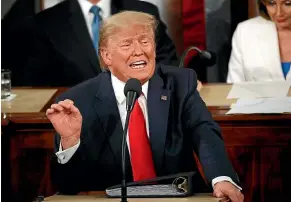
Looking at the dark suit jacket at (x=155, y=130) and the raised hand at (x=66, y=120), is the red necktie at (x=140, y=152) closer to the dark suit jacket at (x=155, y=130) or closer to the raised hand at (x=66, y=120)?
the dark suit jacket at (x=155, y=130)

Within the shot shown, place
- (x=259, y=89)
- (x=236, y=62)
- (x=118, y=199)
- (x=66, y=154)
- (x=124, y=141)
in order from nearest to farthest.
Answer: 1. (x=124, y=141)
2. (x=118, y=199)
3. (x=66, y=154)
4. (x=259, y=89)
5. (x=236, y=62)

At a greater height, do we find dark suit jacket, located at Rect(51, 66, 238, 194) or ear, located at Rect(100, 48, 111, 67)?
ear, located at Rect(100, 48, 111, 67)

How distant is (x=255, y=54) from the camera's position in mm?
4398

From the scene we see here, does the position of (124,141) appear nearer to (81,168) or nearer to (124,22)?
(81,168)

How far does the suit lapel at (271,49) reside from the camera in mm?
4309

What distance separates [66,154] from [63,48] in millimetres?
1652

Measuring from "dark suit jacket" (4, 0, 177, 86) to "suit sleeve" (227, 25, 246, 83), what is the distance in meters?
0.32

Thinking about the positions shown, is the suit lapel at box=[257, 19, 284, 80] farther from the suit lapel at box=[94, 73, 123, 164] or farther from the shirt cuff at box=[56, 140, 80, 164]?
the shirt cuff at box=[56, 140, 80, 164]

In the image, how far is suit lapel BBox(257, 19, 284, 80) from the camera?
431 centimetres

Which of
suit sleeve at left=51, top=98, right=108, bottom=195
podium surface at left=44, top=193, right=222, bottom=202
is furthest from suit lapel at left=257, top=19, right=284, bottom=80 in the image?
podium surface at left=44, top=193, right=222, bottom=202

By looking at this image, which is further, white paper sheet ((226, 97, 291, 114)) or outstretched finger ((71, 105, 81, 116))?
white paper sheet ((226, 97, 291, 114))

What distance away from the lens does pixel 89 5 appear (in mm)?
4566

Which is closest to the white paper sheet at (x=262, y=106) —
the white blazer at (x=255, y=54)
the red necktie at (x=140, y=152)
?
the white blazer at (x=255, y=54)

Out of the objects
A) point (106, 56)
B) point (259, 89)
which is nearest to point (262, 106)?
point (259, 89)
